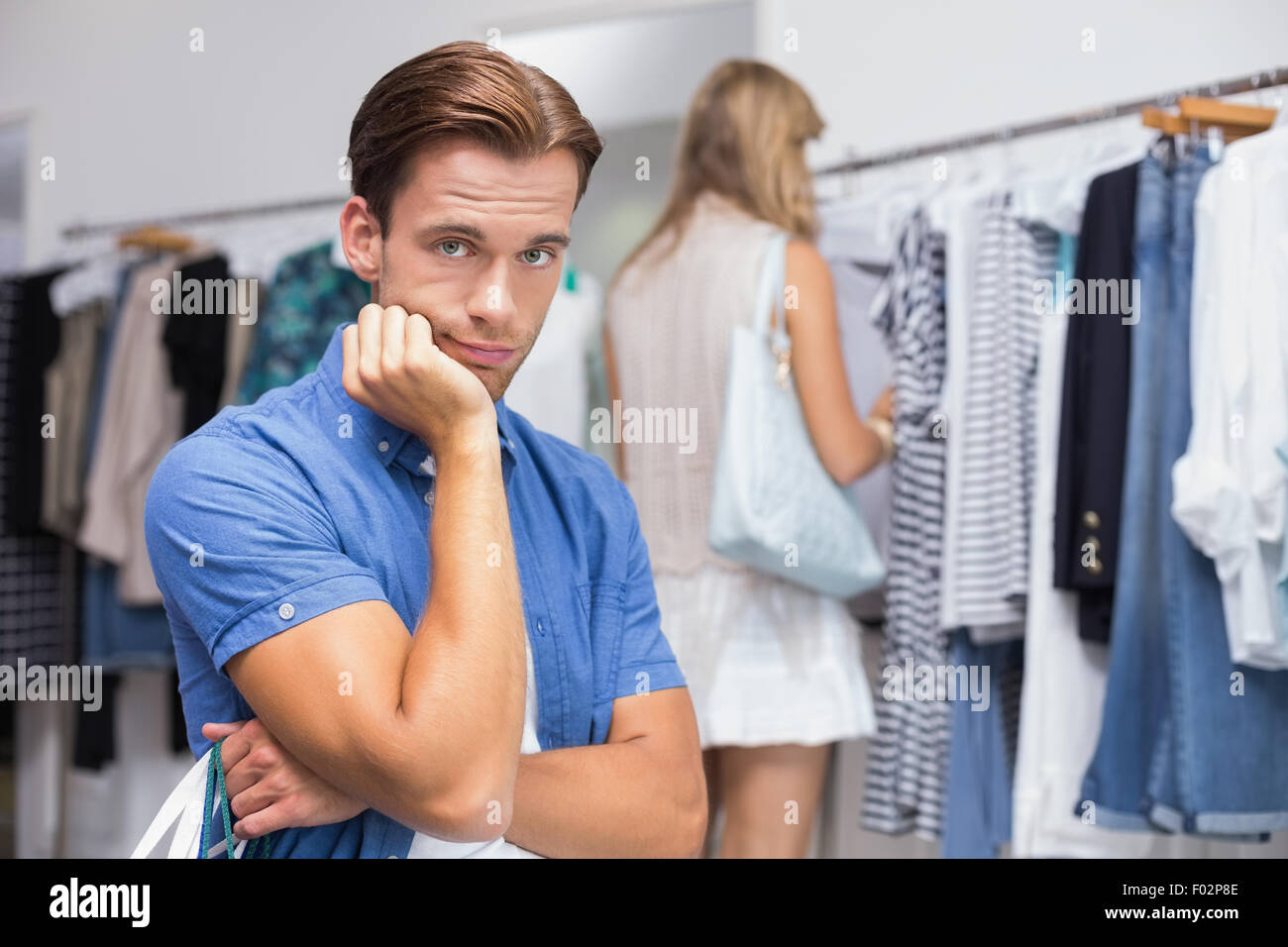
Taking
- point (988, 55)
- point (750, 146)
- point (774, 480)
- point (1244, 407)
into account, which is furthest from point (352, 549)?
point (988, 55)

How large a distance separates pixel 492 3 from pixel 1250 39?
152 centimetres

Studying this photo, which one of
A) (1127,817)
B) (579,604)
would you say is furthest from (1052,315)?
(579,604)

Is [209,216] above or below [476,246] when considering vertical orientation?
above

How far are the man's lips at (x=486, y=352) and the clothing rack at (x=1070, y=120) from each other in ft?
4.26

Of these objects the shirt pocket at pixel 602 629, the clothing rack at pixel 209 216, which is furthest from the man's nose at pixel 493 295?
the clothing rack at pixel 209 216

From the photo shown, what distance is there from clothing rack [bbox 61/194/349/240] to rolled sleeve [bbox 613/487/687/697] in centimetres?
199

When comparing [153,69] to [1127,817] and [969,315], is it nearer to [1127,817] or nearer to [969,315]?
[969,315]

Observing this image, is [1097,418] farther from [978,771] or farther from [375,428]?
[375,428]

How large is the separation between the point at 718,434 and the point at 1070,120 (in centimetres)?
73

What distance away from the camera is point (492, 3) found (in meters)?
2.76

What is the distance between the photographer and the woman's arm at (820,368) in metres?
1.84

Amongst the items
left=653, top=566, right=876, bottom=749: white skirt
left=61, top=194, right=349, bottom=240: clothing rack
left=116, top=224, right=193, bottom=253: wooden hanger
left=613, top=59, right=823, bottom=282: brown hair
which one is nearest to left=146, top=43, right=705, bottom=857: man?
left=653, top=566, right=876, bottom=749: white skirt

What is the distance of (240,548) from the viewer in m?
0.76

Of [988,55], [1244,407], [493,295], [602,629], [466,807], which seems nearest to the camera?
[466,807]
